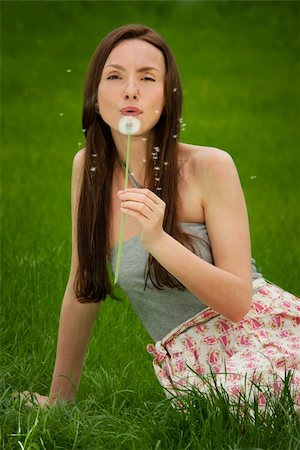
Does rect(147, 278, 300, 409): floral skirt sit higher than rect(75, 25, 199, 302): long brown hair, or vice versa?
rect(75, 25, 199, 302): long brown hair

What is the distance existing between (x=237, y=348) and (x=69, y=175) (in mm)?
3586

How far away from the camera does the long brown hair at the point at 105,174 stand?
3256 mm

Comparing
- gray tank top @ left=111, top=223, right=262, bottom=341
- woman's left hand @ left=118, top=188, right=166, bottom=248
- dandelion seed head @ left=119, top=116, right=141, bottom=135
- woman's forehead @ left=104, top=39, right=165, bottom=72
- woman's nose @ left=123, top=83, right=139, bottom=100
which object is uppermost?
woman's forehead @ left=104, top=39, right=165, bottom=72

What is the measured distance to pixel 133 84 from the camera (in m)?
3.19

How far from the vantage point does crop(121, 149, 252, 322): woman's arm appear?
300cm

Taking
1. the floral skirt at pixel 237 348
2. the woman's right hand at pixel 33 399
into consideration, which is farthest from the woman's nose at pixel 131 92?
the woman's right hand at pixel 33 399

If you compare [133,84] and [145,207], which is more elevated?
[133,84]

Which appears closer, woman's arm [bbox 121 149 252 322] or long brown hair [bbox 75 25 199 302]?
woman's arm [bbox 121 149 252 322]

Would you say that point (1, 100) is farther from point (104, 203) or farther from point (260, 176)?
point (104, 203)

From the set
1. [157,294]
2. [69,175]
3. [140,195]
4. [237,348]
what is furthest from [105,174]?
[69,175]

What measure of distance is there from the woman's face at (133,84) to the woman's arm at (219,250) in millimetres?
214

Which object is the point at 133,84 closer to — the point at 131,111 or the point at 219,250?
the point at 131,111

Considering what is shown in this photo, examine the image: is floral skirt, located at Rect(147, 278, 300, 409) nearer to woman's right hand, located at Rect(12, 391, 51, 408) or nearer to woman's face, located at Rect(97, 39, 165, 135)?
woman's right hand, located at Rect(12, 391, 51, 408)

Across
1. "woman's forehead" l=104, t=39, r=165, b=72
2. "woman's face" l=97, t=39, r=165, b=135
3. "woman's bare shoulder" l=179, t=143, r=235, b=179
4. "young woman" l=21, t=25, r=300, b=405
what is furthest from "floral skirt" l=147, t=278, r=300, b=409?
"woman's forehead" l=104, t=39, r=165, b=72
